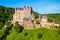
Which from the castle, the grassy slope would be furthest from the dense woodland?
the castle

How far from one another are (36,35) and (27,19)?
8.38 meters

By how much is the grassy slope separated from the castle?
2.98m

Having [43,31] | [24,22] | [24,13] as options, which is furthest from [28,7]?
[43,31]

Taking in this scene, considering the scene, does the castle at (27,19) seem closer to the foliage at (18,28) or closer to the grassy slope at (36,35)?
the foliage at (18,28)

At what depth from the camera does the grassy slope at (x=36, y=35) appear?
6374 cm

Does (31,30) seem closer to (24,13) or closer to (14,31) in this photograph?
(14,31)

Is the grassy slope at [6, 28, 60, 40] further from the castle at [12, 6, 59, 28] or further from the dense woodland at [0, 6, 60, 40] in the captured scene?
the castle at [12, 6, 59, 28]

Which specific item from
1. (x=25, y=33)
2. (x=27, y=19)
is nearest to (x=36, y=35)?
(x=25, y=33)

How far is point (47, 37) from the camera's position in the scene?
2501 inches

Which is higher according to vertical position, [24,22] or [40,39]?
[24,22]

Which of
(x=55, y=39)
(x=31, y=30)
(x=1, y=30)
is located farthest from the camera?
(x=1, y=30)

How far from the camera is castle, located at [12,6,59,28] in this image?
227ft

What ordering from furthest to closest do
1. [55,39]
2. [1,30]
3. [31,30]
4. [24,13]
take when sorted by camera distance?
[24,13] < [1,30] < [31,30] < [55,39]

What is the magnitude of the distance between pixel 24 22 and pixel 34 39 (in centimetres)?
840
